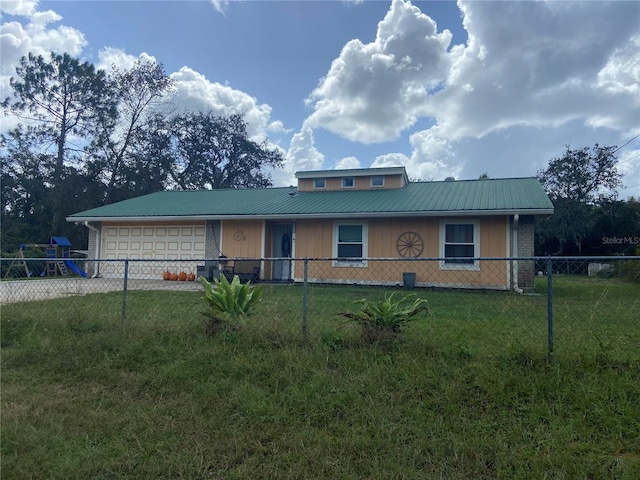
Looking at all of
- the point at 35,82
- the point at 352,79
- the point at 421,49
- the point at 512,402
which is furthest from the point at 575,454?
the point at 35,82

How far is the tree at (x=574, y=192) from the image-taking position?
2434 cm

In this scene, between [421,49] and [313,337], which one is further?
[421,49]

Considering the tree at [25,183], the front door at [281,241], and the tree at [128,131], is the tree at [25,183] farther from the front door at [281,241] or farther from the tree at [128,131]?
the front door at [281,241]

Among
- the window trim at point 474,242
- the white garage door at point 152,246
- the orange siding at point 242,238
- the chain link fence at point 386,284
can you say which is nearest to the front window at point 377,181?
the chain link fence at point 386,284

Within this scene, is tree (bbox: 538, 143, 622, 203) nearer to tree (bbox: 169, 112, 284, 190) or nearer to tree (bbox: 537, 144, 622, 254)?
tree (bbox: 537, 144, 622, 254)

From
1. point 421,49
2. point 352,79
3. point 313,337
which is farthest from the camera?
point 352,79

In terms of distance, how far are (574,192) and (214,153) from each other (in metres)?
27.1

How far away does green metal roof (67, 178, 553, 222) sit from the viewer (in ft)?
36.3

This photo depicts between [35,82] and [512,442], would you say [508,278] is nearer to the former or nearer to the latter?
[512,442]

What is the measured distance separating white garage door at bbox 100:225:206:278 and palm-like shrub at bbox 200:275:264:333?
944cm

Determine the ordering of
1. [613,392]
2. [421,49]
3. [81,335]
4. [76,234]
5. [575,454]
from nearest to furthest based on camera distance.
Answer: [575,454], [613,392], [81,335], [421,49], [76,234]

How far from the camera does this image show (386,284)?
466 inches

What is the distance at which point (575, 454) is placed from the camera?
8.03ft

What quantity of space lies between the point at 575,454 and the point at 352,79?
15584 mm
